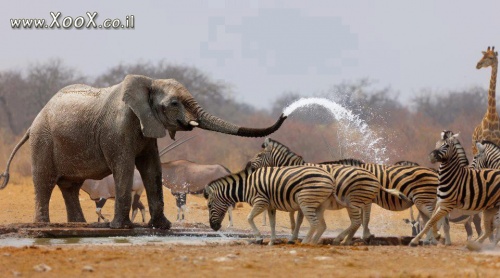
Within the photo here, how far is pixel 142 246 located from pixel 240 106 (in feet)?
156

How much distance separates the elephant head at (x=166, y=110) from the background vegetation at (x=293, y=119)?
21.9ft

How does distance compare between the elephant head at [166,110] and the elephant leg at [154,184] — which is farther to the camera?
the elephant leg at [154,184]

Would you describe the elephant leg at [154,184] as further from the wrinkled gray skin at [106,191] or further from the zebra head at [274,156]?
the wrinkled gray skin at [106,191]

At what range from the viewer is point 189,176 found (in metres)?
22.7

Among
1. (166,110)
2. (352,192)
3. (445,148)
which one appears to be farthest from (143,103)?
(445,148)

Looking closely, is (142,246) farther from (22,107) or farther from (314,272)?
(22,107)

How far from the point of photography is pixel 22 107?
166ft

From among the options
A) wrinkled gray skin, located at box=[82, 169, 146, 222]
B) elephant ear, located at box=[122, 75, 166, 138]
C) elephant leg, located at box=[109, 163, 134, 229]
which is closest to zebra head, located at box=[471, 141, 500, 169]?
elephant ear, located at box=[122, 75, 166, 138]

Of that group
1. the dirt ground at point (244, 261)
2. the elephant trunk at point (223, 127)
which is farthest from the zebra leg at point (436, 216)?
the elephant trunk at point (223, 127)

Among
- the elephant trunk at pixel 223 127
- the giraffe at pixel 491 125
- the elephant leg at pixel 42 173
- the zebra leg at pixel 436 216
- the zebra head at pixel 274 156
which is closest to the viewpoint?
the zebra leg at pixel 436 216

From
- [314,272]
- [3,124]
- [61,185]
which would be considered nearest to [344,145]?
[61,185]

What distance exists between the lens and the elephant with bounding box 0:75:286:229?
587 inches

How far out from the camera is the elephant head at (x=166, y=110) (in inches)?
581

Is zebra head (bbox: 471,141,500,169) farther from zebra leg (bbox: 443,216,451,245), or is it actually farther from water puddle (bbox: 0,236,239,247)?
water puddle (bbox: 0,236,239,247)
